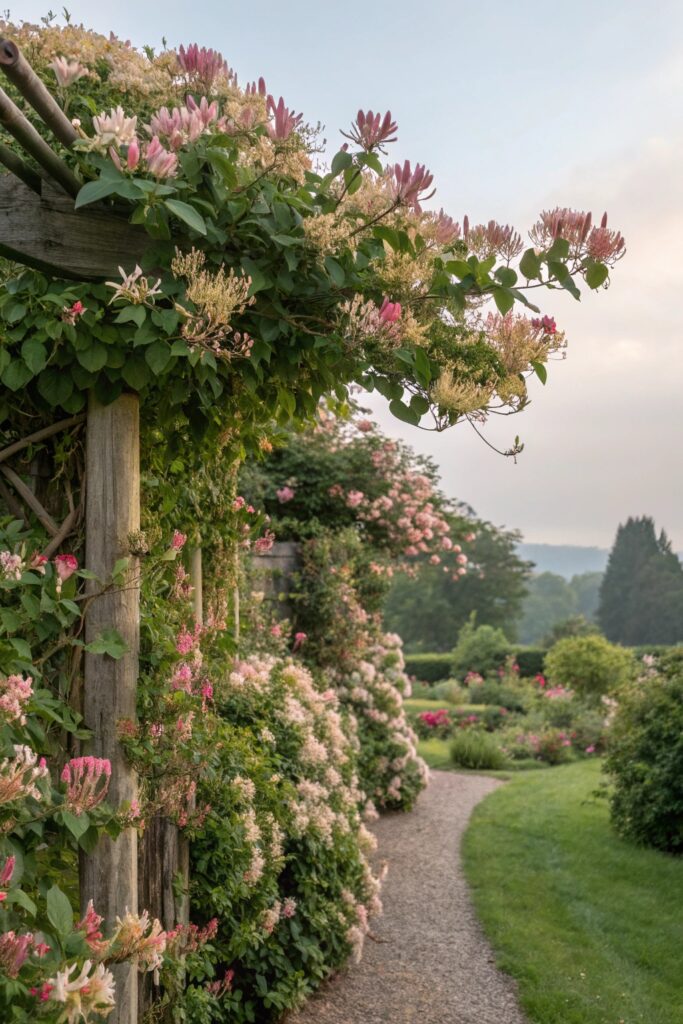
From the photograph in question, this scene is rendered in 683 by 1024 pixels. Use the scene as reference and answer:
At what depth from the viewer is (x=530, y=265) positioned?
8.67ft

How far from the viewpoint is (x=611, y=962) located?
182 inches

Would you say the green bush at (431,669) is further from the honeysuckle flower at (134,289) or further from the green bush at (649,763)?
the honeysuckle flower at (134,289)

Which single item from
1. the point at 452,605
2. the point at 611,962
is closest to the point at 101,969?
the point at 611,962

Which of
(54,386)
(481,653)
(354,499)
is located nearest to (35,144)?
(54,386)

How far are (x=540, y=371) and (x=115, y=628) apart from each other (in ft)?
5.27

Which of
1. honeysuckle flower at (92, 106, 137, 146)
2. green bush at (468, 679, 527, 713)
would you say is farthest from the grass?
green bush at (468, 679, 527, 713)

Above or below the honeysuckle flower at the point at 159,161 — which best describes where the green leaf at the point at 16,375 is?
below

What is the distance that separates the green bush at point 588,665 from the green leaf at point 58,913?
13.9m

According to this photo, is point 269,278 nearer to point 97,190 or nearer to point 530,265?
point 97,190

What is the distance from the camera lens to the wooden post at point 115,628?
2.66 metres

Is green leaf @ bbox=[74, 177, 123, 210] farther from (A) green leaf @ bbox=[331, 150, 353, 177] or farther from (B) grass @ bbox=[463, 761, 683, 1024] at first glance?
(B) grass @ bbox=[463, 761, 683, 1024]

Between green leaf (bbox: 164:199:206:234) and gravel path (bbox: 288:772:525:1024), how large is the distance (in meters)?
3.45

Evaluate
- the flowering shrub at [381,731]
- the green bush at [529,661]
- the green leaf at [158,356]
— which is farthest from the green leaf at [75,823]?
the green bush at [529,661]

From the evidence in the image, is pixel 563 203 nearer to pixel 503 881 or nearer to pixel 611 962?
pixel 611 962
